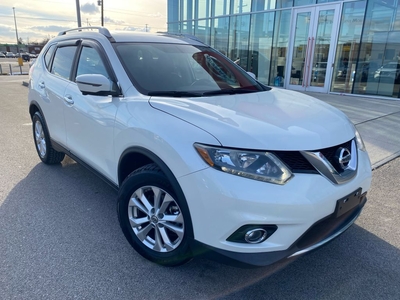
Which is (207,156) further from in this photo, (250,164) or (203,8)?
(203,8)

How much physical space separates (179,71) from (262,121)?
4.27 ft

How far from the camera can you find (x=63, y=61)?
153 inches

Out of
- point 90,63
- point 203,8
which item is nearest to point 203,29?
point 203,8

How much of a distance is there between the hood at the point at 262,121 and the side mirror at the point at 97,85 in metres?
0.43

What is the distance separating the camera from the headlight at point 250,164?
6.15ft

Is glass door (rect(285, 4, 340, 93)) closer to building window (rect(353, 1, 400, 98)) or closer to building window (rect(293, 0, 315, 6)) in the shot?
building window (rect(293, 0, 315, 6))

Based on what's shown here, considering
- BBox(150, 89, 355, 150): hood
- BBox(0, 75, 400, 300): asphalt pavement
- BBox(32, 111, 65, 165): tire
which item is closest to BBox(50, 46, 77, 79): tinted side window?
BBox(32, 111, 65, 165): tire

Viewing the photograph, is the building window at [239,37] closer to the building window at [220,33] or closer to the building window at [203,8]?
the building window at [220,33]

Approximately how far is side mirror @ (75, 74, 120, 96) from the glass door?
36.6 ft

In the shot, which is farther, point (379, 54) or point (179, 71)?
point (379, 54)

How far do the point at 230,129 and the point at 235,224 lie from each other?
0.58 m

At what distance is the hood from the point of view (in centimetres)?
195

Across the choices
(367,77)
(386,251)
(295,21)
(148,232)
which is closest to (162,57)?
(148,232)

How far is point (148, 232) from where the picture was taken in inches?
97.7
